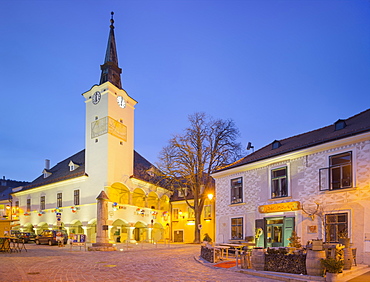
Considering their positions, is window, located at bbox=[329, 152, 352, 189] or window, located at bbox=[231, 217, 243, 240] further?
window, located at bbox=[231, 217, 243, 240]

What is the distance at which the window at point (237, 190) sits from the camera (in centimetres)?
2293

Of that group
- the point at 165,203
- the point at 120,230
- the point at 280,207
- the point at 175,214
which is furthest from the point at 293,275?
the point at 165,203

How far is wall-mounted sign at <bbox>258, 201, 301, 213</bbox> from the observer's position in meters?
18.3

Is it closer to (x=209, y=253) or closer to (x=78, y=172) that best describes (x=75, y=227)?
(x=78, y=172)

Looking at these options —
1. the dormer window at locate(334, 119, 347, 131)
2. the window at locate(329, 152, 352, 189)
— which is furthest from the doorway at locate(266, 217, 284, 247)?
the dormer window at locate(334, 119, 347, 131)

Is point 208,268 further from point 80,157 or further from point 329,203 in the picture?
point 80,157

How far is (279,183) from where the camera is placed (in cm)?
1995

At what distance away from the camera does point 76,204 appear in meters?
37.6

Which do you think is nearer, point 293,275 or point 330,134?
point 293,275

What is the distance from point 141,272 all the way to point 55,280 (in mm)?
3283

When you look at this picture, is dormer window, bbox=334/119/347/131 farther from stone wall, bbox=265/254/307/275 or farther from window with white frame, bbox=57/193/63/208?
window with white frame, bbox=57/193/63/208

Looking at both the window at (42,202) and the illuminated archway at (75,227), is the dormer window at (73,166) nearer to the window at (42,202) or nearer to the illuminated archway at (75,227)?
the window at (42,202)

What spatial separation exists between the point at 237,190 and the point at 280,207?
176 inches

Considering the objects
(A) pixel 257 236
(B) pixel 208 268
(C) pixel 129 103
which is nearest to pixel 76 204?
(C) pixel 129 103
